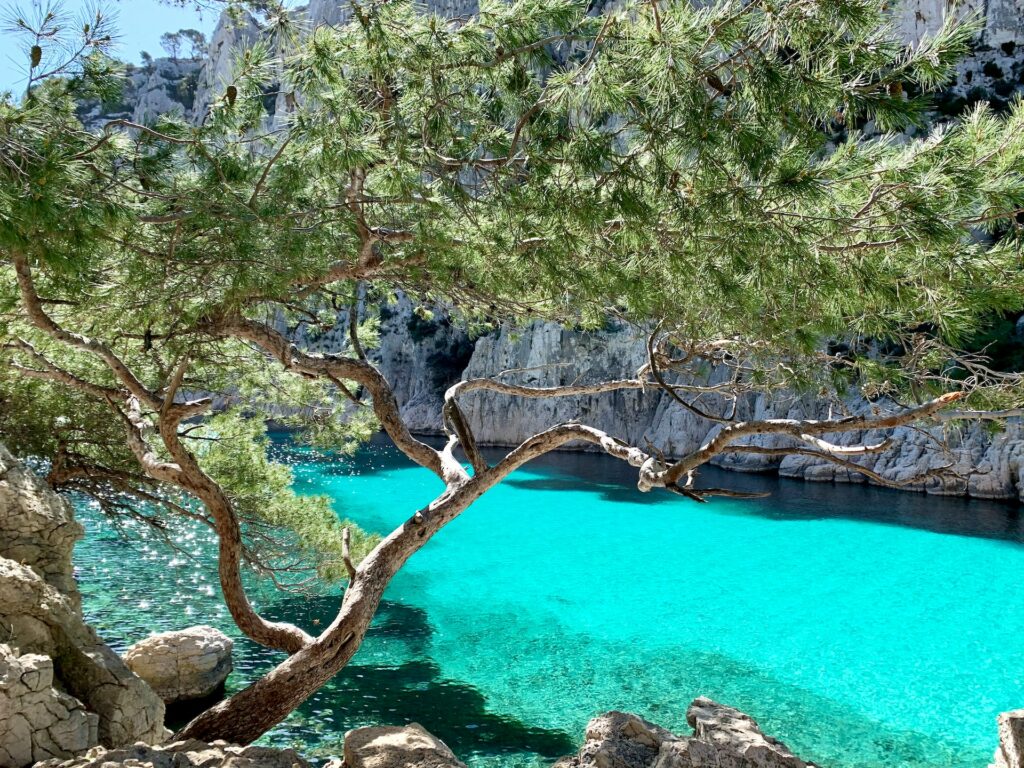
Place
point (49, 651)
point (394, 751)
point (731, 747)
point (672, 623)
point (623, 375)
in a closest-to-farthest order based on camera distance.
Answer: point (394, 751)
point (731, 747)
point (49, 651)
point (672, 623)
point (623, 375)

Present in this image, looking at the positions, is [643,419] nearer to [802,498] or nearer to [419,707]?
[802,498]

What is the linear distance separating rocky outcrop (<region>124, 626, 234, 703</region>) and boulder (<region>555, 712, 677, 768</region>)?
4.71 m

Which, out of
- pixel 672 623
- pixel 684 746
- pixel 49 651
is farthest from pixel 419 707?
pixel 684 746

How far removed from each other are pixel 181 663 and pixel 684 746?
5.23 metres

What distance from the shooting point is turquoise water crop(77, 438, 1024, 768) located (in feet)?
21.5

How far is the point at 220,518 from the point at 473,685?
430cm

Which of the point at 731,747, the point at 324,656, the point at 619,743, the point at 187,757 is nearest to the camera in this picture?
the point at 187,757

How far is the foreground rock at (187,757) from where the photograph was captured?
2.36m

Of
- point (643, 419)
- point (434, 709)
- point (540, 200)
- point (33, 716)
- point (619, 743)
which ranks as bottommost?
point (434, 709)

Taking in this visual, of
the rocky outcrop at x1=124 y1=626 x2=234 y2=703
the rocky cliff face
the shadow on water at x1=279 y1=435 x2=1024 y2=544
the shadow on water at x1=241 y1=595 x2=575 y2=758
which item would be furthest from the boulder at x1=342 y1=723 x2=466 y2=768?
the shadow on water at x1=279 y1=435 x2=1024 y2=544

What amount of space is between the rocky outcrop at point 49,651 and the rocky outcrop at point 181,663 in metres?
3.37

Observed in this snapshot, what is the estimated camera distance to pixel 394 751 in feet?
8.84

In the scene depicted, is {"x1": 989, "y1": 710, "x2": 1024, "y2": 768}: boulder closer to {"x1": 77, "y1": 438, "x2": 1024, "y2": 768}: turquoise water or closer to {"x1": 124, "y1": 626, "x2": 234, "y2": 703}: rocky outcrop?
{"x1": 77, "y1": 438, "x2": 1024, "y2": 768}: turquoise water

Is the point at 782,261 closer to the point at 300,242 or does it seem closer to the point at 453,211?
the point at 453,211
